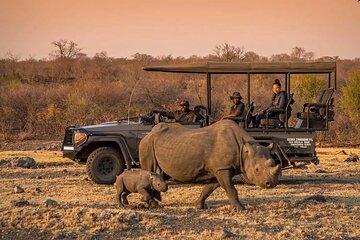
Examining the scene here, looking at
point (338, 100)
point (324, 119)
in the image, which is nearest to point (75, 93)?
point (338, 100)

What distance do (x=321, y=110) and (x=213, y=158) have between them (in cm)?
434

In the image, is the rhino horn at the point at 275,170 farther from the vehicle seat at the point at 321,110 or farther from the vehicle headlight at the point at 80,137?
the vehicle headlight at the point at 80,137

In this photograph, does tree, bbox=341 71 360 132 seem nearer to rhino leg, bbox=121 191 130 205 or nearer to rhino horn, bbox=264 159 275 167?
rhino horn, bbox=264 159 275 167

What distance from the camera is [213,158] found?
35.4ft

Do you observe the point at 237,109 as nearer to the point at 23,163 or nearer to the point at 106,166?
the point at 106,166

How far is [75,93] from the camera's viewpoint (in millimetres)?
36000

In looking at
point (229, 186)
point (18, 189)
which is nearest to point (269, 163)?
point (229, 186)

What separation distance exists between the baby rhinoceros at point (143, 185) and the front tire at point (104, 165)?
3.09 m

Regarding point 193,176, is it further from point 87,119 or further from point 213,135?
point 87,119

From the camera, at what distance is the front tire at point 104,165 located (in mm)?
14133

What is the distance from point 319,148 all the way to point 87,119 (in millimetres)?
11881

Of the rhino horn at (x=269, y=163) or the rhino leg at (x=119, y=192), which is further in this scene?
the rhino leg at (x=119, y=192)

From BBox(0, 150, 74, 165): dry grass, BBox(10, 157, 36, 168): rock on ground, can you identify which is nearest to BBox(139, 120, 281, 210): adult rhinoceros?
BBox(10, 157, 36, 168): rock on ground

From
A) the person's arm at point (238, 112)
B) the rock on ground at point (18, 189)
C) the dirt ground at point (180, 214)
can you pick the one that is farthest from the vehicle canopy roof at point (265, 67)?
the rock on ground at point (18, 189)
